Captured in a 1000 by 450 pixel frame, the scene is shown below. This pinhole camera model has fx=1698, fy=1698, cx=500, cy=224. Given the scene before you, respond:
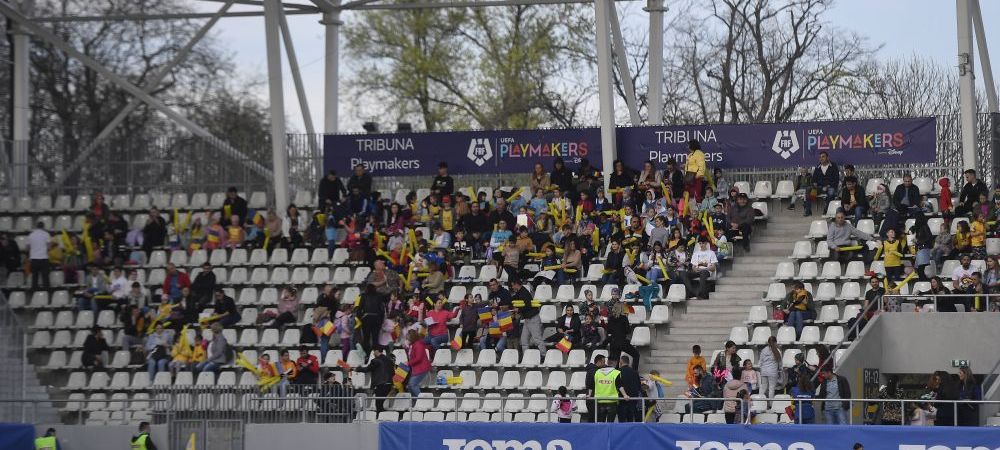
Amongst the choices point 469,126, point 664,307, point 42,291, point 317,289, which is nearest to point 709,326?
point 664,307

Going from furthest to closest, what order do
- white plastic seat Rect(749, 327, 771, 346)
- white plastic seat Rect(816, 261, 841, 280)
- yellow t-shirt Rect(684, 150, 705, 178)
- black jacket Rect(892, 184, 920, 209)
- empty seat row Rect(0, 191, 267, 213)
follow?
Answer: empty seat row Rect(0, 191, 267, 213) → yellow t-shirt Rect(684, 150, 705, 178) → black jacket Rect(892, 184, 920, 209) → white plastic seat Rect(816, 261, 841, 280) → white plastic seat Rect(749, 327, 771, 346)

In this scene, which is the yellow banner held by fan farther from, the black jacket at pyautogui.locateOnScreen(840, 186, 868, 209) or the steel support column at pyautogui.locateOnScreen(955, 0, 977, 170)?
the steel support column at pyautogui.locateOnScreen(955, 0, 977, 170)

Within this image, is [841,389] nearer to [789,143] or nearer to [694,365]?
[694,365]

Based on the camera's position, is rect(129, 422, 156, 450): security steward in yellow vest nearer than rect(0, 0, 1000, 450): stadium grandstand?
No

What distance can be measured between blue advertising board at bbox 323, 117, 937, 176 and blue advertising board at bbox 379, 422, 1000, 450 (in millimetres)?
11073

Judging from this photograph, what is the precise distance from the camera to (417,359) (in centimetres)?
2891

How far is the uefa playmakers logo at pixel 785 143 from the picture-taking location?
3409 centimetres

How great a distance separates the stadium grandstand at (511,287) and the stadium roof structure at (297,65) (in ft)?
0.35

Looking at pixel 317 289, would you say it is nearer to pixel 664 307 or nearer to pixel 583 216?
pixel 583 216

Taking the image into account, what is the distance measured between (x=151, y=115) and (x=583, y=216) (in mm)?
31688

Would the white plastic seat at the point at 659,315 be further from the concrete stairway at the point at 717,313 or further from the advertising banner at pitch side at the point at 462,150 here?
the advertising banner at pitch side at the point at 462,150

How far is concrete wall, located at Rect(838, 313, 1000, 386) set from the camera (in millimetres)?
27469

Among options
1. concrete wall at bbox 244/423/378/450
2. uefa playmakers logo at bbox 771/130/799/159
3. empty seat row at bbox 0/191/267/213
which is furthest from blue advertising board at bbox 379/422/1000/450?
empty seat row at bbox 0/191/267/213

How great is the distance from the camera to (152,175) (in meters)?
38.9
